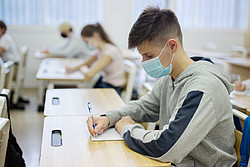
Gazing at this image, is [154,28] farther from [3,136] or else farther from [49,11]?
[49,11]

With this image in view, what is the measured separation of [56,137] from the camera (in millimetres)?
1361

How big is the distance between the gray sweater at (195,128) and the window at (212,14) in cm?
478

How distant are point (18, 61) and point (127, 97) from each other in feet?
6.65

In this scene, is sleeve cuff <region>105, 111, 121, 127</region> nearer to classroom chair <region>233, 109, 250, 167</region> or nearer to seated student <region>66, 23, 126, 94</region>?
classroom chair <region>233, 109, 250, 167</region>

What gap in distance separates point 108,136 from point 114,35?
4414mm

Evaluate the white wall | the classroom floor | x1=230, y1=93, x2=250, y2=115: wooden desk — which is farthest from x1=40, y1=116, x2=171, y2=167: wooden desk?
the white wall

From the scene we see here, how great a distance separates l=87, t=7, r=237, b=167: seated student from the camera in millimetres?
1108

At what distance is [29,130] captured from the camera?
334 centimetres

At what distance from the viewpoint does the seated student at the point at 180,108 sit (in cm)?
111

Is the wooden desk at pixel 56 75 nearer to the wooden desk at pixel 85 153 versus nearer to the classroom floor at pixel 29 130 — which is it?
the classroom floor at pixel 29 130

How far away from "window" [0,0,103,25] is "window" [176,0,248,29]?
165 centimetres

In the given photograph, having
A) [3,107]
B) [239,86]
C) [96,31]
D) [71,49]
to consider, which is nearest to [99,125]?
[3,107]

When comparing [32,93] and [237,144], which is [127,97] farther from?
[32,93]

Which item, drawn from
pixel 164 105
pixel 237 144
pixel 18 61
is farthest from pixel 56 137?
pixel 18 61
